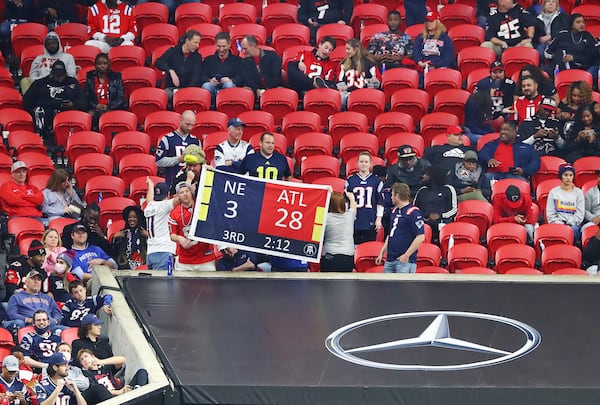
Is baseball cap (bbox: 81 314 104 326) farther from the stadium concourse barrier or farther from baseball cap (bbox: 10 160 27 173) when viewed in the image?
baseball cap (bbox: 10 160 27 173)

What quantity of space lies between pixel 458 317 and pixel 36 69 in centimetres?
730

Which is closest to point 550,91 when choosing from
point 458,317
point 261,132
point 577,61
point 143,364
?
point 577,61

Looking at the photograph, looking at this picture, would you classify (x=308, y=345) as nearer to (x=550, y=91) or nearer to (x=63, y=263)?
(x=63, y=263)

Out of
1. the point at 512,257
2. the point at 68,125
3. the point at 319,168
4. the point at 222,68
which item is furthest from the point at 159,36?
the point at 512,257

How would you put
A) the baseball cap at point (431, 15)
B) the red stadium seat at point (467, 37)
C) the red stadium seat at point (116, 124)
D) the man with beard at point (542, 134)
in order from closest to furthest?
the man with beard at point (542, 134) → the red stadium seat at point (116, 124) → the red stadium seat at point (467, 37) → the baseball cap at point (431, 15)

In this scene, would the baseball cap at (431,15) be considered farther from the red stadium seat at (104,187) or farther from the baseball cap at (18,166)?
the baseball cap at (18,166)

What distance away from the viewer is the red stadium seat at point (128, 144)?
1945cm

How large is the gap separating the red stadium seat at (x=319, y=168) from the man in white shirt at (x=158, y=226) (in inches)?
83.4

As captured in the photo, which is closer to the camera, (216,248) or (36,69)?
(216,248)

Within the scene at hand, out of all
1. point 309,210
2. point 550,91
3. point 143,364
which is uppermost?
point 550,91

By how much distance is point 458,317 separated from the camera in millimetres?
16281

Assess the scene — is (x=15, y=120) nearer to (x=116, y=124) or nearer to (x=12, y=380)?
(x=116, y=124)

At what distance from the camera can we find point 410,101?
20219 mm

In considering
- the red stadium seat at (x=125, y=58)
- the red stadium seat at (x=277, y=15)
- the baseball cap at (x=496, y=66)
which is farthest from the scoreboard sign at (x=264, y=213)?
the red stadium seat at (x=277, y=15)
